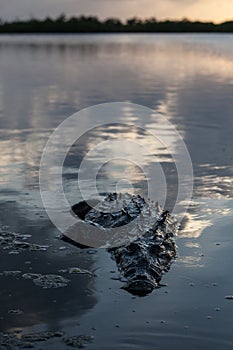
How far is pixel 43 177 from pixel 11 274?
3.96 metres

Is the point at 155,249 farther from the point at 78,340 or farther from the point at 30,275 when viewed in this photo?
the point at 78,340

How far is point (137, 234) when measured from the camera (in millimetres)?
7312

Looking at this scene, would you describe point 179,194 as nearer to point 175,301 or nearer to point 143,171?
point 143,171

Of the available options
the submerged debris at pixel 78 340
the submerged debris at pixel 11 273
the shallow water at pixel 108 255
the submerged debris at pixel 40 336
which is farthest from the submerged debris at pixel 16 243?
the submerged debris at pixel 78 340

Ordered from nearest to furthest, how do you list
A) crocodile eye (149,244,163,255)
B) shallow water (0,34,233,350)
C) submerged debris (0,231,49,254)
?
shallow water (0,34,233,350)
crocodile eye (149,244,163,255)
submerged debris (0,231,49,254)

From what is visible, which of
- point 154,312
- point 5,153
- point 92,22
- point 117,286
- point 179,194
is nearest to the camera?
point 154,312

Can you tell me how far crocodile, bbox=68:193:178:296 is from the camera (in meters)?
6.59

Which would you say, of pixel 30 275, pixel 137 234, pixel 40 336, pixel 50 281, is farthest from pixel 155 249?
pixel 40 336

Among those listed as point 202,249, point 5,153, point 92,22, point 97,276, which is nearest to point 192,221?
point 202,249

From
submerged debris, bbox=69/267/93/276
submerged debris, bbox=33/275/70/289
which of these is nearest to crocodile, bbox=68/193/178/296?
submerged debris, bbox=69/267/93/276

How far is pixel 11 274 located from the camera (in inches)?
269

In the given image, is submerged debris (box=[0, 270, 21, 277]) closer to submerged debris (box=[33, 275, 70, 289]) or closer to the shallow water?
the shallow water

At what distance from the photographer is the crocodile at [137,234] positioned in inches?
259

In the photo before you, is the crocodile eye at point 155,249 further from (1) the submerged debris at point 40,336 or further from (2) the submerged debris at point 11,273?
(1) the submerged debris at point 40,336
